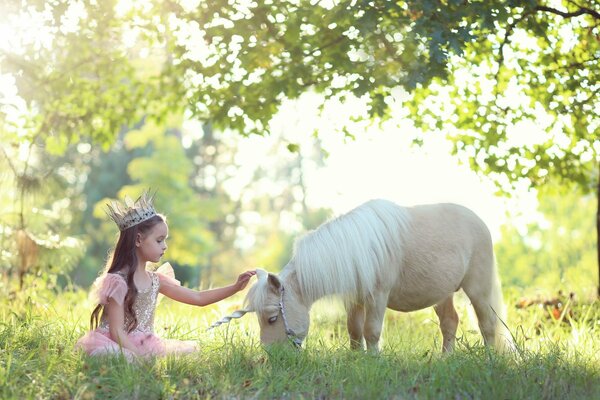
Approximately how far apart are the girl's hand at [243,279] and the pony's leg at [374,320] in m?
0.92

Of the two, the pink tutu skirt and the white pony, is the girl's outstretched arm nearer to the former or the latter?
the pink tutu skirt

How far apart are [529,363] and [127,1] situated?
20.0 feet

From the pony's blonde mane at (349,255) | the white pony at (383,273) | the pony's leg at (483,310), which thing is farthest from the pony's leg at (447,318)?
the pony's blonde mane at (349,255)

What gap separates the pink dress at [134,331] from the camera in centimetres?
529

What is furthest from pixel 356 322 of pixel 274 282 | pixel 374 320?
pixel 274 282

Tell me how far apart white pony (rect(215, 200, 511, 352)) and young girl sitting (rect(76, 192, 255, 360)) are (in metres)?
0.45

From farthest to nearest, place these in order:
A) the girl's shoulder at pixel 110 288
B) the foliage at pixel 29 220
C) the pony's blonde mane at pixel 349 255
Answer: the foliage at pixel 29 220
the pony's blonde mane at pixel 349 255
the girl's shoulder at pixel 110 288

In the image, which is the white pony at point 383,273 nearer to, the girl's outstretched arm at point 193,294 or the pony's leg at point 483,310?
the pony's leg at point 483,310

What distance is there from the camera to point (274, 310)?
5.40 metres

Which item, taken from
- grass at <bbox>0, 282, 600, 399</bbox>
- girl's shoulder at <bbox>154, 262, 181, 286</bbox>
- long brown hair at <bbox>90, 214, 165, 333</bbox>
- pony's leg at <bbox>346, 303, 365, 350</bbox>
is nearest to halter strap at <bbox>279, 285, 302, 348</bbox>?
grass at <bbox>0, 282, 600, 399</bbox>

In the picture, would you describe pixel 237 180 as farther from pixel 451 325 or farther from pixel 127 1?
pixel 451 325

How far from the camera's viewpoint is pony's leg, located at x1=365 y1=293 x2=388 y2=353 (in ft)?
19.1

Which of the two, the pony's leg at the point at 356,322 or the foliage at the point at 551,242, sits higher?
the pony's leg at the point at 356,322

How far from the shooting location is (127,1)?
348 inches
